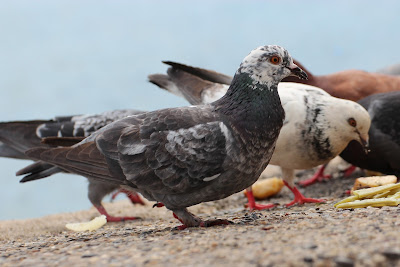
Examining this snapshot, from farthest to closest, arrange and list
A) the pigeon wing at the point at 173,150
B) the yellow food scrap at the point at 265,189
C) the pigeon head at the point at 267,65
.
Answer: the yellow food scrap at the point at 265,189 → the pigeon head at the point at 267,65 → the pigeon wing at the point at 173,150

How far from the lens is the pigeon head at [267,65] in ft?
13.4

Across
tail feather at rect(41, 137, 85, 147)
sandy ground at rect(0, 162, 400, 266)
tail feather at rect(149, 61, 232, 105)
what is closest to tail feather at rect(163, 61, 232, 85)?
tail feather at rect(149, 61, 232, 105)

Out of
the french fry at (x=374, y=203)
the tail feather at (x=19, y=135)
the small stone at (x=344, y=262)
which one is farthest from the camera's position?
the tail feather at (x=19, y=135)

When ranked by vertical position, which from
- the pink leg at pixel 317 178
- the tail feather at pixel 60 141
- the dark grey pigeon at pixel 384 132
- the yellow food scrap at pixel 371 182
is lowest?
the pink leg at pixel 317 178

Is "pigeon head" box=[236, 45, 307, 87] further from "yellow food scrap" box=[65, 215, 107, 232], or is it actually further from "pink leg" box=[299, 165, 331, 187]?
"pink leg" box=[299, 165, 331, 187]

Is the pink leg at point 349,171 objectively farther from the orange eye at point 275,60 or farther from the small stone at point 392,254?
the small stone at point 392,254

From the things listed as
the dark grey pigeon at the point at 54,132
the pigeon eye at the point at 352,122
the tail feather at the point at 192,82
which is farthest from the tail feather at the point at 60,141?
the pigeon eye at the point at 352,122

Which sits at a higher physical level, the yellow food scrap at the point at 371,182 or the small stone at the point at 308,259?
the small stone at the point at 308,259

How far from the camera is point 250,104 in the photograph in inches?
158

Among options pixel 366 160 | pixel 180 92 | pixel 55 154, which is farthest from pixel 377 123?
pixel 55 154

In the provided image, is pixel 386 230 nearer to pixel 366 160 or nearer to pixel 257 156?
pixel 257 156

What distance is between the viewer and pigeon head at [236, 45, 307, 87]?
13.4 feet

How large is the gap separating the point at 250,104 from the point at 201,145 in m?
0.49

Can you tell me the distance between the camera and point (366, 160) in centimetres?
657
